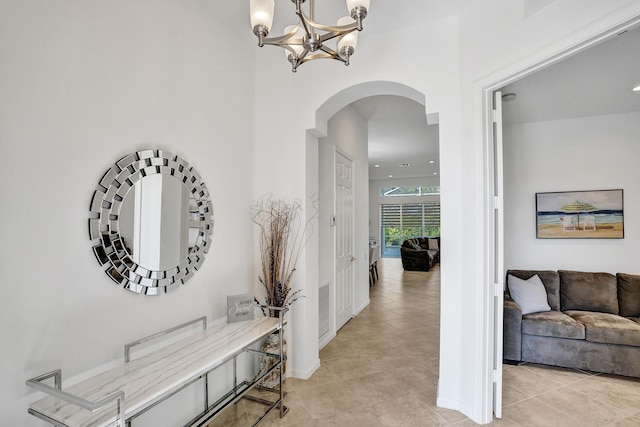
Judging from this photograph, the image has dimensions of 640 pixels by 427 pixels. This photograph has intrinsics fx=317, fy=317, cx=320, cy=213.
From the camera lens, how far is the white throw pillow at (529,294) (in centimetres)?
344

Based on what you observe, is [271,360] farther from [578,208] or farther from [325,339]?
[578,208]

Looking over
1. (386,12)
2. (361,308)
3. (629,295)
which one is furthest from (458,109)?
(361,308)

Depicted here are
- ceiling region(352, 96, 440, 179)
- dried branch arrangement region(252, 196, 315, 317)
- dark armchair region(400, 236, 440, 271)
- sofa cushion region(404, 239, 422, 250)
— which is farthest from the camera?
sofa cushion region(404, 239, 422, 250)

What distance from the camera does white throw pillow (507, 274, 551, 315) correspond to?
11.3 feet

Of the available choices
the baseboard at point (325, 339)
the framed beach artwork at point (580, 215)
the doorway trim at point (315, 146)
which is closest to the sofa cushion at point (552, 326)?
the framed beach artwork at point (580, 215)

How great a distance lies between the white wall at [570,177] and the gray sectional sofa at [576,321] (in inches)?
16.4

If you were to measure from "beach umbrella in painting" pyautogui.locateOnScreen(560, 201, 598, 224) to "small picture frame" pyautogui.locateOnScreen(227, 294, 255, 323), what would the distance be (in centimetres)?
406

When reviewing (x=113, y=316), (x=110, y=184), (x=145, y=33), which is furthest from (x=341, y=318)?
(x=145, y=33)

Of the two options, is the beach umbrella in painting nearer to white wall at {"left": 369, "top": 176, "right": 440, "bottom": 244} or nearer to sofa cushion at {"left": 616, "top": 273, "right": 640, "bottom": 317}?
sofa cushion at {"left": 616, "top": 273, "right": 640, "bottom": 317}

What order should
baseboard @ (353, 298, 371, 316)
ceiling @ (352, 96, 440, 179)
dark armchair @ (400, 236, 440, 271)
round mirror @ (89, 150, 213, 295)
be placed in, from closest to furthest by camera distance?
1. round mirror @ (89, 150, 213, 295)
2. ceiling @ (352, 96, 440, 179)
3. baseboard @ (353, 298, 371, 316)
4. dark armchair @ (400, 236, 440, 271)

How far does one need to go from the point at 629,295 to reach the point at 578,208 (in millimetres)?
1126

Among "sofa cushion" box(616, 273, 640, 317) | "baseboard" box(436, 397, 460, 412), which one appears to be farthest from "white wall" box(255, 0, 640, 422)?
"sofa cushion" box(616, 273, 640, 317)

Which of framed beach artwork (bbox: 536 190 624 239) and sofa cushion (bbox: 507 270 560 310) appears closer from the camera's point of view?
sofa cushion (bbox: 507 270 560 310)

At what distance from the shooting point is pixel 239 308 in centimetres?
242
